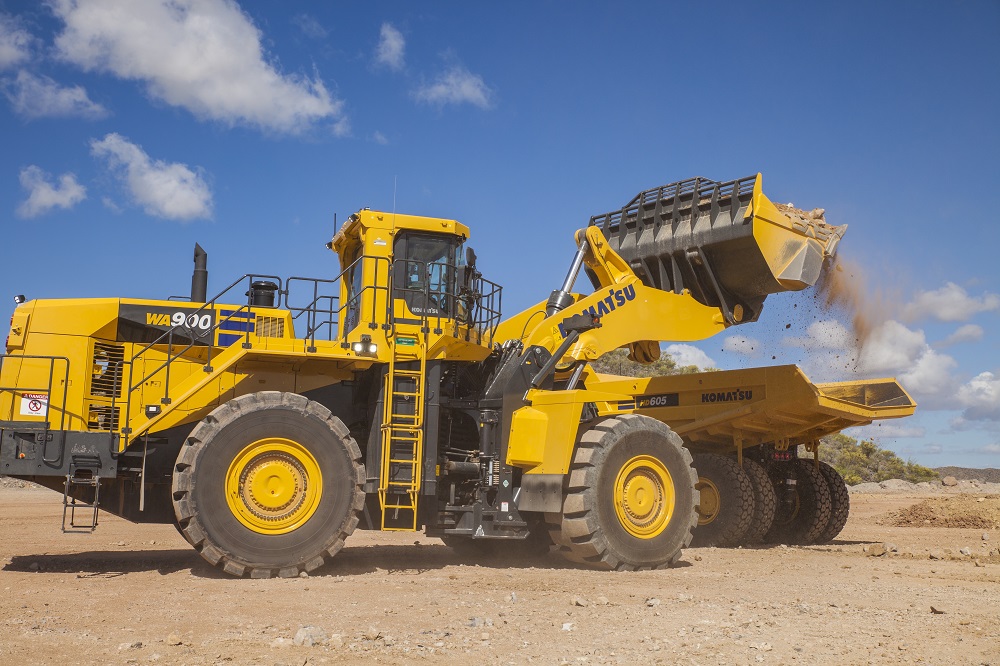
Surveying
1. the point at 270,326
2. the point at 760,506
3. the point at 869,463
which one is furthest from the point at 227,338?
the point at 869,463

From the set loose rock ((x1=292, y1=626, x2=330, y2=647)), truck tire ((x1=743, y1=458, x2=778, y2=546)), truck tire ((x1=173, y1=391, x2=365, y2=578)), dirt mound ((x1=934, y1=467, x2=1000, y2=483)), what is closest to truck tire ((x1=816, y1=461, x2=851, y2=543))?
truck tire ((x1=743, y1=458, x2=778, y2=546))

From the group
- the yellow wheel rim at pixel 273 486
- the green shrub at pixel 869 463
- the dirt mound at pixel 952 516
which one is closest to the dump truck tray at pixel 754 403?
the yellow wheel rim at pixel 273 486

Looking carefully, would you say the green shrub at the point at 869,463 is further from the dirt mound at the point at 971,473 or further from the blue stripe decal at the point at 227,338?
the blue stripe decal at the point at 227,338

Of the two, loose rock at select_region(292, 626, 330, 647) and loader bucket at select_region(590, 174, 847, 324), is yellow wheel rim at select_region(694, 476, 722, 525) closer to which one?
loader bucket at select_region(590, 174, 847, 324)

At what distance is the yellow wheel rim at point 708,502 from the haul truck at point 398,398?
9.16 feet

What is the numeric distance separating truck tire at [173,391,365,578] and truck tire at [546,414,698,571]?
252 centimetres

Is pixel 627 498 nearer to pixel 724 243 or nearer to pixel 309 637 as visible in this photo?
pixel 724 243

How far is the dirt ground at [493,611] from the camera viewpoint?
6371 mm

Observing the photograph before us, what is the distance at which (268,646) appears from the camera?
645 cm

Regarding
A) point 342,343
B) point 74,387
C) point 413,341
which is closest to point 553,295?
point 413,341

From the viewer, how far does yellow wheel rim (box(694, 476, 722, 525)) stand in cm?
1458

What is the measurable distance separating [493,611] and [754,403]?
748 centimetres

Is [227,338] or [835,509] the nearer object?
[227,338]

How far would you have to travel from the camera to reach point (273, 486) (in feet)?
32.8
